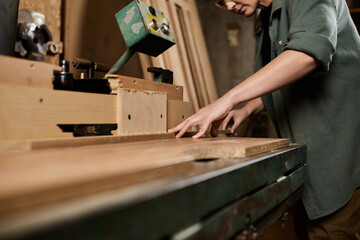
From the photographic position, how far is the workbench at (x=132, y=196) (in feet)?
1.04

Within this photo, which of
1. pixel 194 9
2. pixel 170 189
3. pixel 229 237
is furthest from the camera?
pixel 194 9

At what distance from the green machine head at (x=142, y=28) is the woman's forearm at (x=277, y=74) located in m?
0.45

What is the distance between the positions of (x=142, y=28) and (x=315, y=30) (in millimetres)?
726

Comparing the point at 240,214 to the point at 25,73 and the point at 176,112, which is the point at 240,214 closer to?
the point at 25,73

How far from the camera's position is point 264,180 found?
2.64ft

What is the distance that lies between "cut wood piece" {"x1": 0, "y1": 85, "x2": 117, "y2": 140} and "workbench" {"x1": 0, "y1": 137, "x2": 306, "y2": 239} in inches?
12.4

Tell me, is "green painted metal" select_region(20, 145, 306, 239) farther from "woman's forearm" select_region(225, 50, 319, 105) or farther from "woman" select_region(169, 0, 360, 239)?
"woman" select_region(169, 0, 360, 239)

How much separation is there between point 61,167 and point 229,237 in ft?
1.16

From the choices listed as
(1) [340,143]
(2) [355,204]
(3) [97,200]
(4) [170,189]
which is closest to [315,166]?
(1) [340,143]

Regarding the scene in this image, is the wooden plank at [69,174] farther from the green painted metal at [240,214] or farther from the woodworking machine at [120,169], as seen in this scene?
the green painted metal at [240,214]

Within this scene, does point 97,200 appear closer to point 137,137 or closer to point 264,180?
point 264,180

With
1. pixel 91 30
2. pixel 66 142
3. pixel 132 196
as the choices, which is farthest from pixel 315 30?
pixel 91 30

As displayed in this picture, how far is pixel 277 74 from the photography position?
125 centimetres

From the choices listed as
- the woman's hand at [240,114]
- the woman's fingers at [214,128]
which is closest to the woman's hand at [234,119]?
the woman's hand at [240,114]
